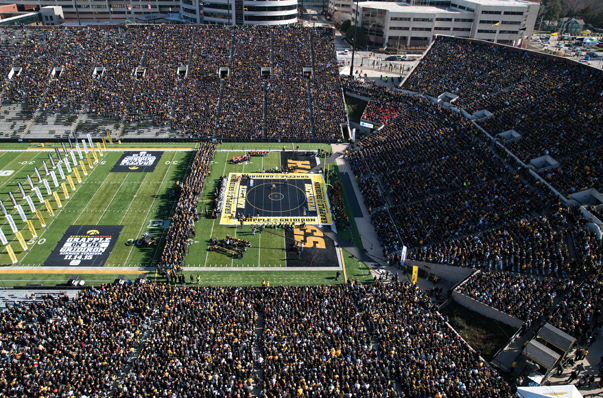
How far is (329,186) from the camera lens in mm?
44719

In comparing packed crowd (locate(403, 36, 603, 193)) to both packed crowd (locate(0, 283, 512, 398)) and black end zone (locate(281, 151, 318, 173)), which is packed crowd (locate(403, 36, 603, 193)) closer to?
packed crowd (locate(0, 283, 512, 398))

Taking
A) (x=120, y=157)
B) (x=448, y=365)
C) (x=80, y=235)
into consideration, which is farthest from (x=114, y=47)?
(x=448, y=365)

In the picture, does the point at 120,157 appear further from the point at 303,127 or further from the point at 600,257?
the point at 600,257

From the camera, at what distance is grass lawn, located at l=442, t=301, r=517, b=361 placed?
24.7m

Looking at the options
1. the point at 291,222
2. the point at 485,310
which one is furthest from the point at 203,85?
the point at 485,310

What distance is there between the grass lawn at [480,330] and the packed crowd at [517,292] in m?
1.04

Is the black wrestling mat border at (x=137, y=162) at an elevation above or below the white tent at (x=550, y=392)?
below

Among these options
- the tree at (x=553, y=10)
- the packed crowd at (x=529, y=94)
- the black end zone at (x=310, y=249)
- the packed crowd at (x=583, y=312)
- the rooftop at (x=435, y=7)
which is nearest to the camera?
the packed crowd at (x=583, y=312)

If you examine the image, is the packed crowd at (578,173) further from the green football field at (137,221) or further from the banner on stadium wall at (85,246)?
the banner on stadium wall at (85,246)

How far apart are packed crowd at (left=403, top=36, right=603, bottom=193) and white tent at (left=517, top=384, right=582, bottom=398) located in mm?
19538

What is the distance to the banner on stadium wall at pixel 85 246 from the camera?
A: 3316 cm

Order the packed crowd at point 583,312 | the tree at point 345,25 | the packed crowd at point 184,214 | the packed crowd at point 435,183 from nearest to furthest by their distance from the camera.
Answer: the packed crowd at point 583,312
the packed crowd at point 184,214
the packed crowd at point 435,183
the tree at point 345,25

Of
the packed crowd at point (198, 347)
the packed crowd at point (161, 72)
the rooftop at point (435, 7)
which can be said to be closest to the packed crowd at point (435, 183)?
the packed crowd at point (198, 347)

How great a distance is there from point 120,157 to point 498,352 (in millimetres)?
45573
